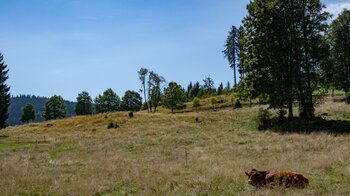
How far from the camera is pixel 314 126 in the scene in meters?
22.1

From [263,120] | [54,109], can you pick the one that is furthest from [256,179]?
[54,109]

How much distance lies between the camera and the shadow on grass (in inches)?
772

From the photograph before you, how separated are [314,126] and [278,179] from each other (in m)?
18.4

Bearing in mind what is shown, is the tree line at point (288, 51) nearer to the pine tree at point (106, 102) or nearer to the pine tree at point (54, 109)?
the pine tree at point (54, 109)

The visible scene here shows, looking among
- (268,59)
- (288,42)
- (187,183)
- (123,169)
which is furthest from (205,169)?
(288,42)

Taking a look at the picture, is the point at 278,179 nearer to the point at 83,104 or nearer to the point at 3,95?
the point at 3,95

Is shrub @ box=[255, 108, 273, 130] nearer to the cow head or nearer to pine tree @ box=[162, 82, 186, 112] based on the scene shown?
the cow head

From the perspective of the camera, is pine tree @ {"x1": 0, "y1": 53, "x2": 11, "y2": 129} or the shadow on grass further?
pine tree @ {"x1": 0, "y1": 53, "x2": 11, "y2": 129}

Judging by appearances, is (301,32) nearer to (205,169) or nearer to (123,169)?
(205,169)

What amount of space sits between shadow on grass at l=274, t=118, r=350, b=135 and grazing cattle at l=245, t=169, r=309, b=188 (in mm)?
14889

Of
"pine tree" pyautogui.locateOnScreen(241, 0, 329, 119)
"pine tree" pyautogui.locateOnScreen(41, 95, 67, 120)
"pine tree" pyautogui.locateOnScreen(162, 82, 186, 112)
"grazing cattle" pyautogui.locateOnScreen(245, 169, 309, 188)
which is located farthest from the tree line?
"pine tree" pyautogui.locateOnScreen(41, 95, 67, 120)

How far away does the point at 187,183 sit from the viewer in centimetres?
838

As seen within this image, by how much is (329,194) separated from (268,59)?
70.4 ft

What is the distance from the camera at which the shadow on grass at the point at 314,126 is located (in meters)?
19.6
